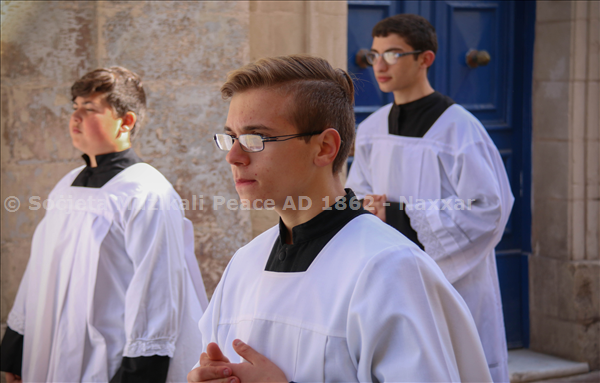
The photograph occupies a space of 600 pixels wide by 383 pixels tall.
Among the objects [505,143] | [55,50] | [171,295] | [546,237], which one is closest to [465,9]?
[505,143]

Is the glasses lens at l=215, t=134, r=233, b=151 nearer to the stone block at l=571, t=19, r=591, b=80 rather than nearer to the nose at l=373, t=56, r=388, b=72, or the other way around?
the nose at l=373, t=56, r=388, b=72

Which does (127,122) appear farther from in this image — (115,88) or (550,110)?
(550,110)

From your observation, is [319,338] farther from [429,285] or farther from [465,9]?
[465,9]

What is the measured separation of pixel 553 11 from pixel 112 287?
370 centimetres

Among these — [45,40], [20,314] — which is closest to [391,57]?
[45,40]

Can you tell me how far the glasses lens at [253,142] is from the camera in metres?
→ 1.49

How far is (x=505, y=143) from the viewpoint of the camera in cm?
487

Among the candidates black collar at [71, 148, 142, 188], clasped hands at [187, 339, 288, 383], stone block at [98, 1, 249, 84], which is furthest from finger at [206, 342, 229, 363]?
stone block at [98, 1, 249, 84]

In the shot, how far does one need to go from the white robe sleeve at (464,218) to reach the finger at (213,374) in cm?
181

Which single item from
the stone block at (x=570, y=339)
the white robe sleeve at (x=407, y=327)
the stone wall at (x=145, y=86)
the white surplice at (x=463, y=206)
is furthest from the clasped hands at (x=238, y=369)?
the stone block at (x=570, y=339)

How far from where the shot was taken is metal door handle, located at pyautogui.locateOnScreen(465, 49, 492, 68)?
15.0ft

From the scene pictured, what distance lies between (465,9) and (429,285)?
12.4 ft

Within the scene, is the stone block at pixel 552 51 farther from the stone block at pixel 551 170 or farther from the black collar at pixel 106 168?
the black collar at pixel 106 168

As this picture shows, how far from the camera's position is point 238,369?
4.61 ft
